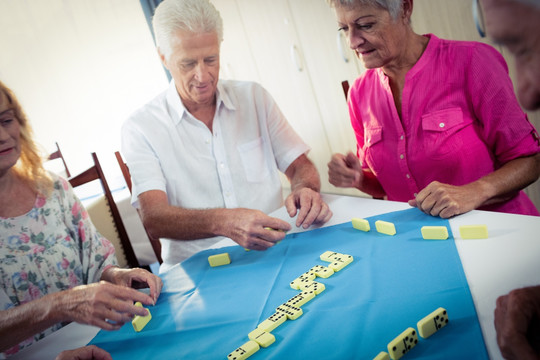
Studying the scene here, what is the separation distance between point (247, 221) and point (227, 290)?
26cm

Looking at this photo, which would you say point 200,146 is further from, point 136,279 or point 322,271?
point 322,271

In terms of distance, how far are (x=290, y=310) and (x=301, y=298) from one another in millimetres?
46

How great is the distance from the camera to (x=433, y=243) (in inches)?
46.2

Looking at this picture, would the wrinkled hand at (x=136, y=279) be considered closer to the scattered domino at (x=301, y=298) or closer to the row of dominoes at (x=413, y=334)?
the scattered domino at (x=301, y=298)

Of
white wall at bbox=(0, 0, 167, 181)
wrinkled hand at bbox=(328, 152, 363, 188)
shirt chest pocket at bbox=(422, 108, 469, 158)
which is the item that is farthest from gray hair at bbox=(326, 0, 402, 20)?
white wall at bbox=(0, 0, 167, 181)

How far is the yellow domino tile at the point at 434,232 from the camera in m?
1.17

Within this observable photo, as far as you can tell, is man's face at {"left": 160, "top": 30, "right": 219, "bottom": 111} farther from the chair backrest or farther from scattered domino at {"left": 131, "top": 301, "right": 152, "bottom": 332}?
scattered domino at {"left": 131, "top": 301, "right": 152, "bottom": 332}

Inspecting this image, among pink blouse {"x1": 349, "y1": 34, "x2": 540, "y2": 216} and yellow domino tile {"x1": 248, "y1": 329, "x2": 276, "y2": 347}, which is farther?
pink blouse {"x1": 349, "y1": 34, "x2": 540, "y2": 216}

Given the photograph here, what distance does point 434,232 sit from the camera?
3.89ft

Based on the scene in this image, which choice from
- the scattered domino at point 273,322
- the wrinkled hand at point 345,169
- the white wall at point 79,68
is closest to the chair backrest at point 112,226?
the wrinkled hand at point 345,169

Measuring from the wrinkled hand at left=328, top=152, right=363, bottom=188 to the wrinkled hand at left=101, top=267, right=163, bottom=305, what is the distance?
0.73m

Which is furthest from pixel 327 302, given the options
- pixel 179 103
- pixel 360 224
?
pixel 179 103

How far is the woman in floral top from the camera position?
1.55 m

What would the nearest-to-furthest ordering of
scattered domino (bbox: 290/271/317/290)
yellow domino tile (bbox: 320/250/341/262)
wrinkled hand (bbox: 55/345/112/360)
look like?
wrinkled hand (bbox: 55/345/112/360), scattered domino (bbox: 290/271/317/290), yellow domino tile (bbox: 320/250/341/262)
